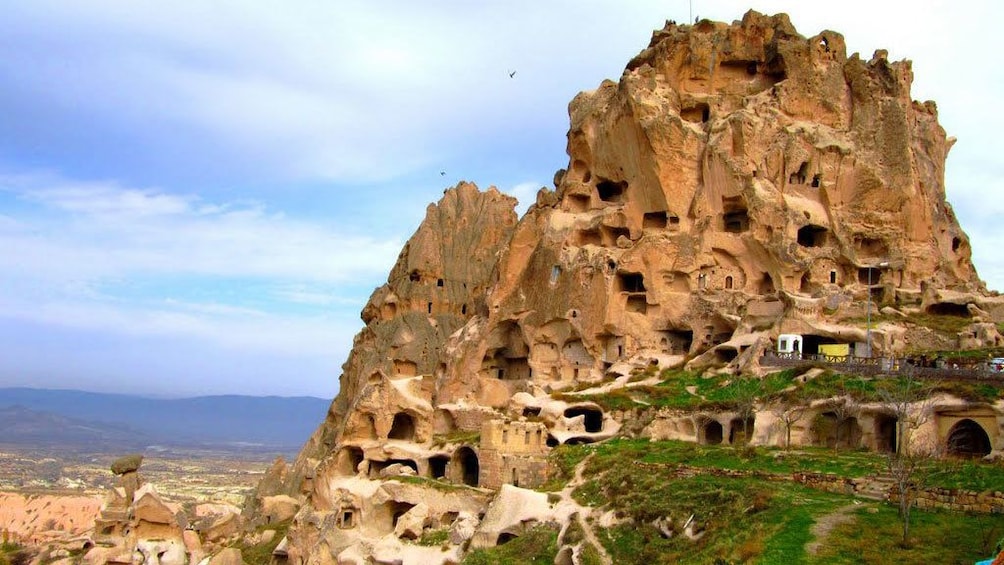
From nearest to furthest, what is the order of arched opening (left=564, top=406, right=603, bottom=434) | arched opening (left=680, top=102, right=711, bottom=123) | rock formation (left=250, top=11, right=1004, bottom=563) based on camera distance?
arched opening (left=564, top=406, right=603, bottom=434)
rock formation (left=250, top=11, right=1004, bottom=563)
arched opening (left=680, top=102, right=711, bottom=123)

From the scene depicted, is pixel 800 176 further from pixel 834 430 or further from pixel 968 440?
pixel 968 440

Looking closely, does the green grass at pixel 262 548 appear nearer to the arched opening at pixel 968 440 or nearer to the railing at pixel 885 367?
the railing at pixel 885 367

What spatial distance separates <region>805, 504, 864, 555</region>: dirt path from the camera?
26156 mm

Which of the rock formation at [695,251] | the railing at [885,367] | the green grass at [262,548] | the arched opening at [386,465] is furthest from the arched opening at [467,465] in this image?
the railing at [885,367]

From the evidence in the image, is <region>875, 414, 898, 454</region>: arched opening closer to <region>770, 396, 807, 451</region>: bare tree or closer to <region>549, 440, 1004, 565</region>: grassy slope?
<region>549, 440, 1004, 565</region>: grassy slope

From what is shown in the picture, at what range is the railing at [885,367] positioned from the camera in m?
39.6

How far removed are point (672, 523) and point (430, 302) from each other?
139 ft

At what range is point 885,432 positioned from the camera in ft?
131

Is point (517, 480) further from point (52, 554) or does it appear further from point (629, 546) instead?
point (52, 554)

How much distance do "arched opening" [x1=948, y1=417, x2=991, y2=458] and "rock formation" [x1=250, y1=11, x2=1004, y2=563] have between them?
963cm

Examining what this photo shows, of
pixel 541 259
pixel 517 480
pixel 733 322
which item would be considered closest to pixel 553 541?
pixel 517 480

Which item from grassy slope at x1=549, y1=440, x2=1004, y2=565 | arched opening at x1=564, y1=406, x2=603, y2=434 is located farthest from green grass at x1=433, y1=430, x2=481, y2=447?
grassy slope at x1=549, y1=440, x2=1004, y2=565

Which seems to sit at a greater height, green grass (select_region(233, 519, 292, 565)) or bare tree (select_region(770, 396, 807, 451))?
bare tree (select_region(770, 396, 807, 451))

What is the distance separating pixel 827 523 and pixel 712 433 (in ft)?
60.4
